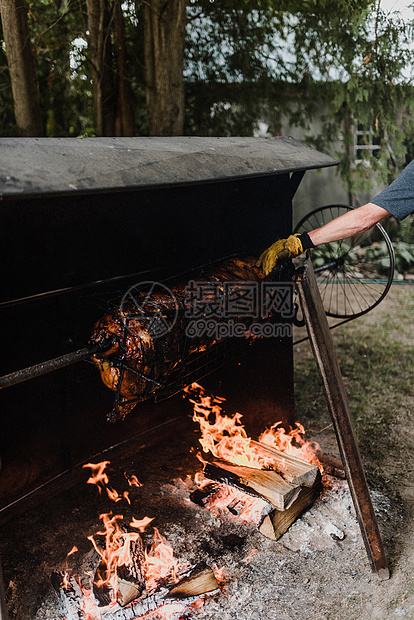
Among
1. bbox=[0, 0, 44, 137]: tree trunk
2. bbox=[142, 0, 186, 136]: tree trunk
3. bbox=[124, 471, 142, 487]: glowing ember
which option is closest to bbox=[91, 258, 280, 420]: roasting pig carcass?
bbox=[124, 471, 142, 487]: glowing ember

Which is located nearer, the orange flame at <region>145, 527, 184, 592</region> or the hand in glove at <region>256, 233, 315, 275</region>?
the orange flame at <region>145, 527, 184, 592</region>

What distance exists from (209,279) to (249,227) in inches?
31.0

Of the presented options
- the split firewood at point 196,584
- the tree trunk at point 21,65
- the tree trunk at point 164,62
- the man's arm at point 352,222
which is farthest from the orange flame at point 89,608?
the tree trunk at point 164,62

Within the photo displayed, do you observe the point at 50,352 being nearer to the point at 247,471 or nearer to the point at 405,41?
the point at 247,471

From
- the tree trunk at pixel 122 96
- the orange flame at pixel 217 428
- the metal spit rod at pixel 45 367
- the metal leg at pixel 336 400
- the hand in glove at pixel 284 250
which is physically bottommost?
the orange flame at pixel 217 428

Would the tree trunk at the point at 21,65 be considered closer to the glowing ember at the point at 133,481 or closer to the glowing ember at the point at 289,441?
the glowing ember at the point at 133,481

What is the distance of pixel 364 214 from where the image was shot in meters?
2.71

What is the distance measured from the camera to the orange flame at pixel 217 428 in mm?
3375

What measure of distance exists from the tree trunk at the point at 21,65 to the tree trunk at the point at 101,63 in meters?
0.63

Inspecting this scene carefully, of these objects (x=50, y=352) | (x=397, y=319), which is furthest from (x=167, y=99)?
(x=397, y=319)

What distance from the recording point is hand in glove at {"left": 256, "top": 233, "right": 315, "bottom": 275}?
2.80m

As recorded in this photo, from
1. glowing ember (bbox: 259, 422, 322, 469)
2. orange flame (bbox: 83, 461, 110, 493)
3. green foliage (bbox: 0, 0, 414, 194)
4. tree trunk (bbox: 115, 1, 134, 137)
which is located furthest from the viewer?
green foliage (bbox: 0, 0, 414, 194)

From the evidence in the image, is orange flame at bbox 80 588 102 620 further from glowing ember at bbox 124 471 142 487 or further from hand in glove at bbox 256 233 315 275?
hand in glove at bbox 256 233 315 275

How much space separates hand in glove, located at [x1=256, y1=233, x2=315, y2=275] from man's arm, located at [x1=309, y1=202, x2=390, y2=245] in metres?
0.09
